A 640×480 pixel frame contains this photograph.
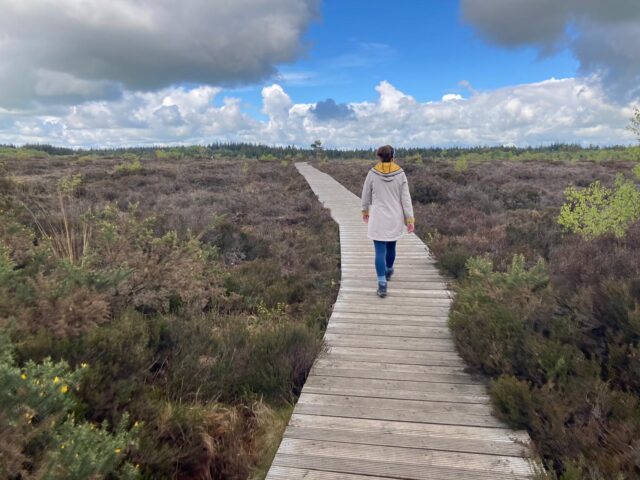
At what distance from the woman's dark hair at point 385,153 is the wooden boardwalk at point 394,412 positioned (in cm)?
194

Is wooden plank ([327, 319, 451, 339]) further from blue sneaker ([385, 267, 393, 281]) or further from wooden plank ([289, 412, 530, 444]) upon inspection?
blue sneaker ([385, 267, 393, 281])

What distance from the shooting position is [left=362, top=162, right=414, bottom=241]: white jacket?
5793 millimetres

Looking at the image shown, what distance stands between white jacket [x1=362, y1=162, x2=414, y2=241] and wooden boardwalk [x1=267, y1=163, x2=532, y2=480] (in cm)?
101

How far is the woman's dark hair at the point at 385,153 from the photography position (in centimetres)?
571

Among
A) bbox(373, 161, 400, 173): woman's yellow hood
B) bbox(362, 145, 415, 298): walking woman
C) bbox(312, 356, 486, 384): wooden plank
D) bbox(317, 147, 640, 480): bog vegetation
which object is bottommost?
bbox(312, 356, 486, 384): wooden plank

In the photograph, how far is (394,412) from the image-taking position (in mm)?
3221

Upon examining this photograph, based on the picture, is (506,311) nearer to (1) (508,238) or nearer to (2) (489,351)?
(2) (489,351)

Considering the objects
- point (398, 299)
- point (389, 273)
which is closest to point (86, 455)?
point (398, 299)

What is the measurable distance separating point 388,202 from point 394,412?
320cm

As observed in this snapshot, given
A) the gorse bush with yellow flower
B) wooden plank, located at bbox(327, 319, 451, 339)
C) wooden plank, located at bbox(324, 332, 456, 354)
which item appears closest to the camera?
the gorse bush with yellow flower

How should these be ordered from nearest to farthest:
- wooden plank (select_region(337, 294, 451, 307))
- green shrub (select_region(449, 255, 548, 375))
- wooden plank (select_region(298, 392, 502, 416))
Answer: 1. wooden plank (select_region(298, 392, 502, 416))
2. green shrub (select_region(449, 255, 548, 375))
3. wooden plank (select_region(337, 294, 451, 307))

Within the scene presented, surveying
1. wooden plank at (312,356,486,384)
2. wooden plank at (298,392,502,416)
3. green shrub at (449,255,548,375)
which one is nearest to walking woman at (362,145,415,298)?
green shrub at (449,255,548,375)

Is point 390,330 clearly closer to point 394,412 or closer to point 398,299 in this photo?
point 398,299

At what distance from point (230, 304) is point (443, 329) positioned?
2630 millimetres
